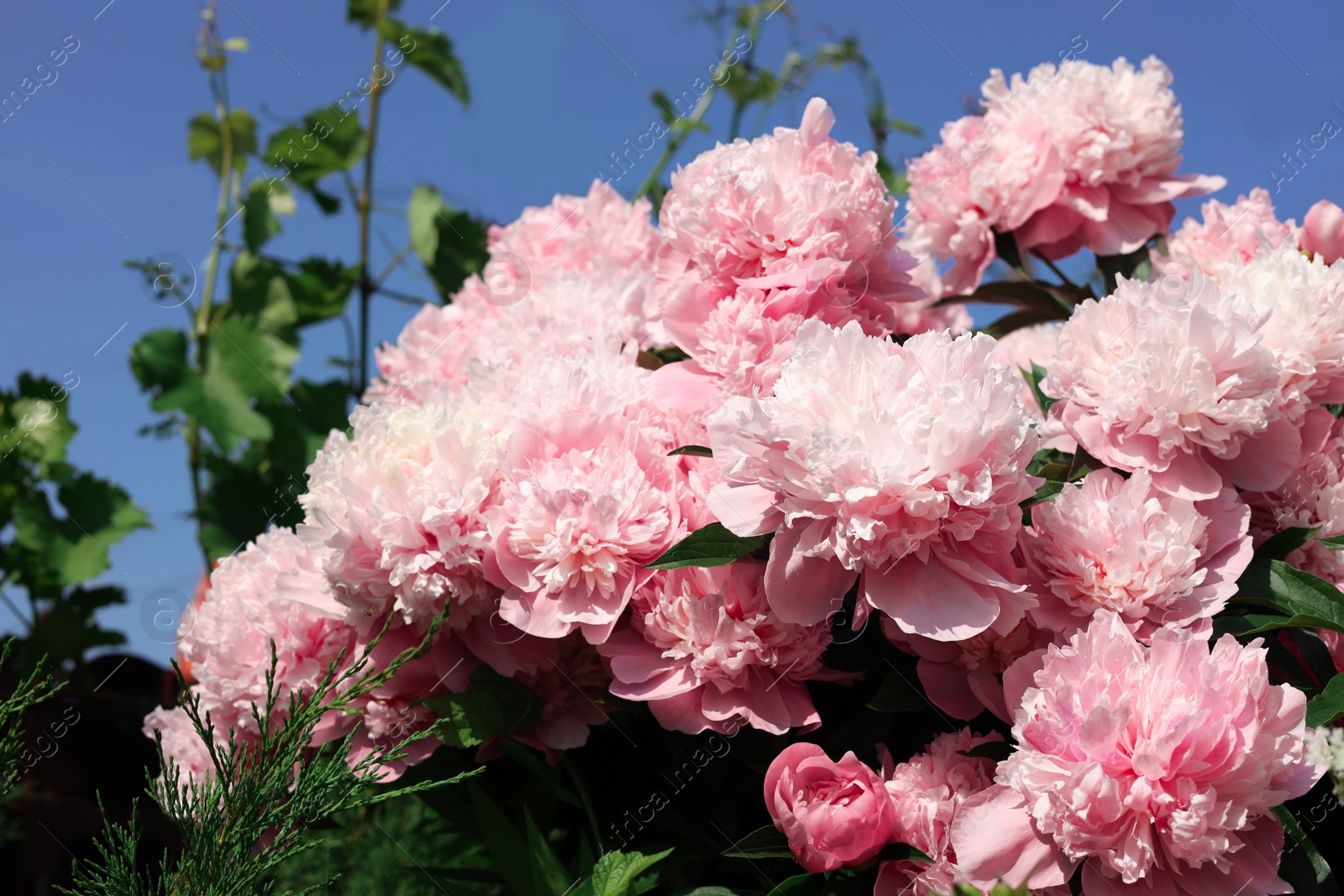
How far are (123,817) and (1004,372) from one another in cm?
156

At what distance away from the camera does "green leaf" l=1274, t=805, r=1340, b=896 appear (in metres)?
0.50

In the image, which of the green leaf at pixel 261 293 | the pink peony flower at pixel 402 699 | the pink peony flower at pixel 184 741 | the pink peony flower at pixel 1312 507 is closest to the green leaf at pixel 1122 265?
the pink peony flower at pixel 1312 507

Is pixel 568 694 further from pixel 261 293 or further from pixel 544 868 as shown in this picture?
pixel 261 293

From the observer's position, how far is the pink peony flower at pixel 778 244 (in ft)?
2.08

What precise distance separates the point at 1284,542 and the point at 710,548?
A: 35cm

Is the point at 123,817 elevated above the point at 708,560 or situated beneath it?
situated beneath

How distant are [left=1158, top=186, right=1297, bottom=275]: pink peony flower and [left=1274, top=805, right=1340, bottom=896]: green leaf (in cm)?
42

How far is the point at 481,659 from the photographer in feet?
2.12

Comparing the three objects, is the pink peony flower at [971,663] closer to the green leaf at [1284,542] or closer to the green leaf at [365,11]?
the green leaf at [1284,542]

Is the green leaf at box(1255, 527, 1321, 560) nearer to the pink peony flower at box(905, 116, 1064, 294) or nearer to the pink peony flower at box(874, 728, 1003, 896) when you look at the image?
the pink peony flower at box(874, 728, 1003, 896)

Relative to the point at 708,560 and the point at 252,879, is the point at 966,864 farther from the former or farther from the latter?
the point at 252,879

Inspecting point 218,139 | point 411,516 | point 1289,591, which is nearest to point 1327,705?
point 1289,591

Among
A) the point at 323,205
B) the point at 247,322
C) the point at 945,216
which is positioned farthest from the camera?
the point at 323,205

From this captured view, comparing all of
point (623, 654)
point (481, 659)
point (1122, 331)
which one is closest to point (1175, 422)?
point (1122, 331)
